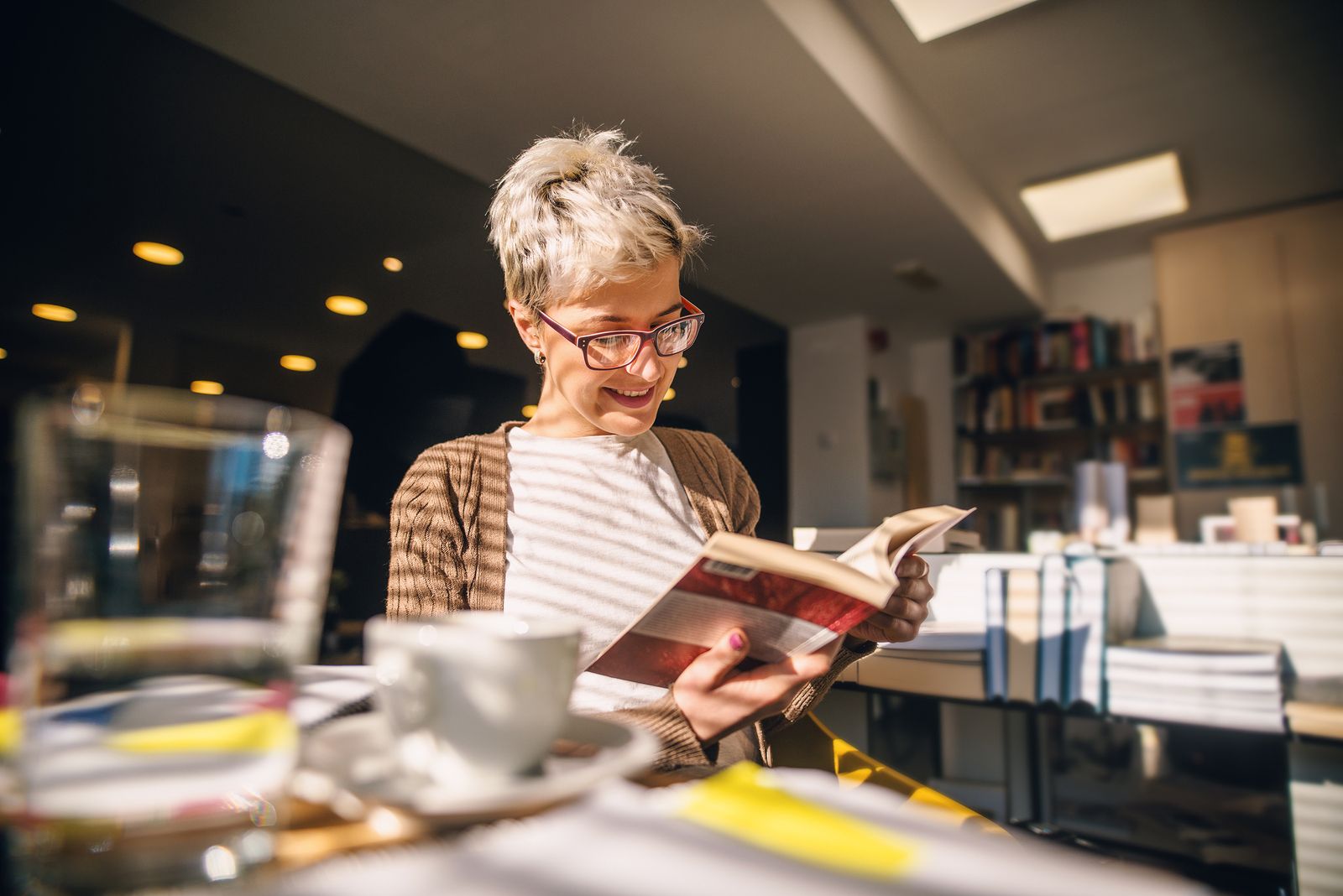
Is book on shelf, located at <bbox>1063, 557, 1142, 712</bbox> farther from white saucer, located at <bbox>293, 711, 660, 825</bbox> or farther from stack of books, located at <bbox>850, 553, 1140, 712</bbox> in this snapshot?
white saucer, located at <bbox>293, 711, 660, 825</bbox>

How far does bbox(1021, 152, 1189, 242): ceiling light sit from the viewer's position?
3745 millimetres

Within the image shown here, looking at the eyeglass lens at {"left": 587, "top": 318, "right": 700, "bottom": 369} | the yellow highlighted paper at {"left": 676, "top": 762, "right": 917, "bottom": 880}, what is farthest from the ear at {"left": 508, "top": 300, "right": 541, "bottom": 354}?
the yellow highlighted paper at {"left": 676, "top": 762, "right": 917, "bottom": 880}

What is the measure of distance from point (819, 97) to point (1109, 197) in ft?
8.22

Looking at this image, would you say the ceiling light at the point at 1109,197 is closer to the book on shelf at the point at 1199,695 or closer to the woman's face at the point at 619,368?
the book on shelf at the point at 1199,695

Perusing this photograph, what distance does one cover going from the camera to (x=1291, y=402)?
399 cm

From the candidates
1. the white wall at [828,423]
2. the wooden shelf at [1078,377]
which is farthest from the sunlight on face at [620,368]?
the wooden shelf at [1078,377]

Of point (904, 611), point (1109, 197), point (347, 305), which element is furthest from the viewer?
point (1109, 197)

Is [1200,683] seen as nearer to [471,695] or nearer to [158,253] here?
[471,695]

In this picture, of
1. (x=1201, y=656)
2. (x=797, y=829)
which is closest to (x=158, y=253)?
(x=797, y=829)

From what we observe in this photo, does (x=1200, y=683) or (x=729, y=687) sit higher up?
(x=729, y=687)

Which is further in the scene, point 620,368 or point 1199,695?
point 1199,695

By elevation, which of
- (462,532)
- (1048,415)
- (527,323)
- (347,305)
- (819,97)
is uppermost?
(819,97)

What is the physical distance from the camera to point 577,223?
3.27 ft

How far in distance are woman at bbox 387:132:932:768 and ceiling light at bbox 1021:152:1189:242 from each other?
146 inches
